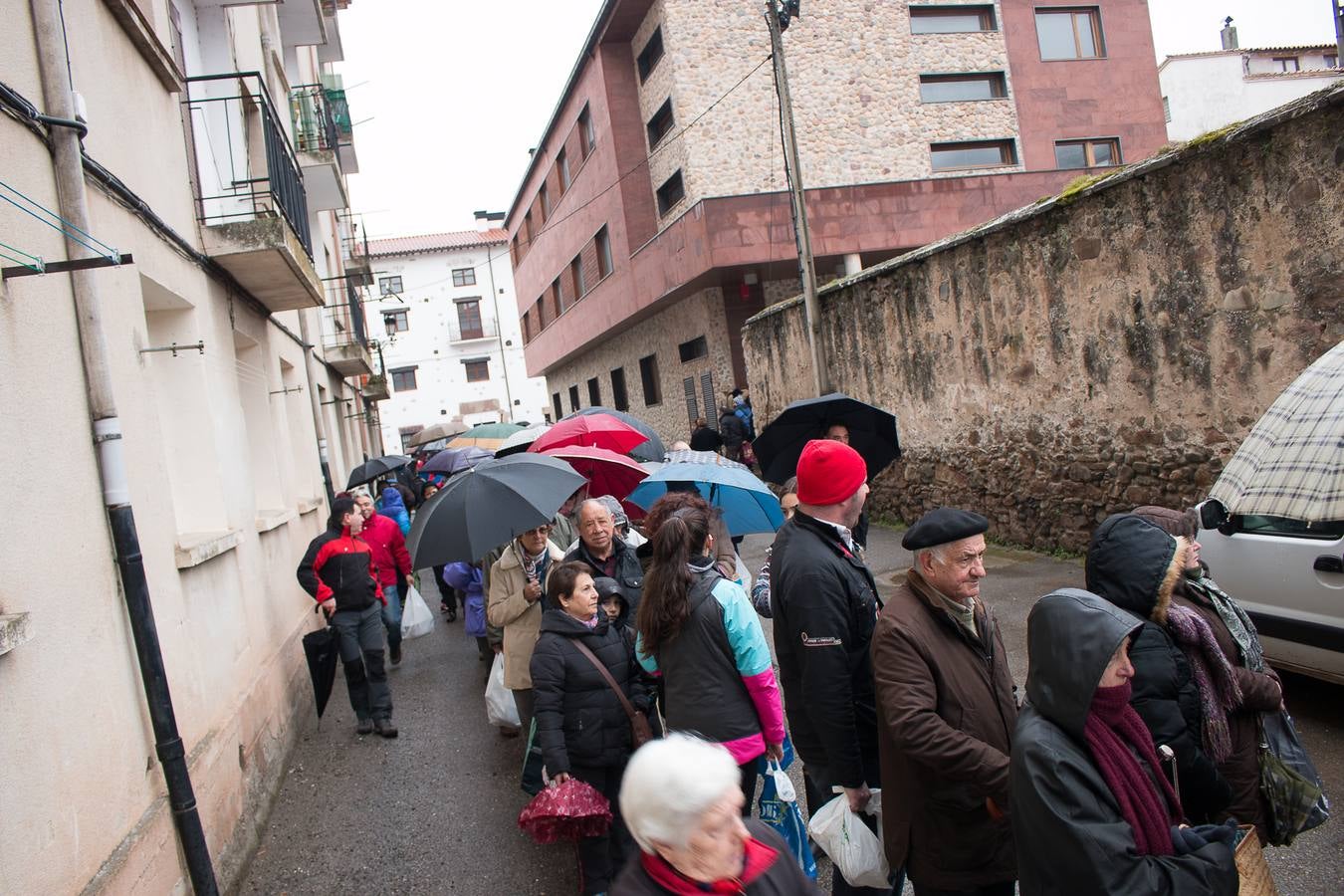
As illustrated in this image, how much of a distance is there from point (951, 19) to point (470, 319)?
3116 cm

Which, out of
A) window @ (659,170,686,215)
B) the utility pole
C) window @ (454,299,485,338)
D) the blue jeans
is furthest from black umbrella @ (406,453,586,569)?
window @ (454,299,485,338)

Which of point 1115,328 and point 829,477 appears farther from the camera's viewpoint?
point 1115,328

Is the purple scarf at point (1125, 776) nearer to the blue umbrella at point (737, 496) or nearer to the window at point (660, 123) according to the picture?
the blue umbrella at point (737, 496)

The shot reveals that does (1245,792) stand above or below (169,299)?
below

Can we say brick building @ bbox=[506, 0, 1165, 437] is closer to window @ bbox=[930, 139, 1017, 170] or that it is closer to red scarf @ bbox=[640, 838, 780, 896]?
window @ bbox=[930, 139, 1017, 170]

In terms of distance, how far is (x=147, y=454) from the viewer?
456 cm

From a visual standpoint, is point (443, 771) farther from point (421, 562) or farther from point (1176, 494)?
point (1176, 494)

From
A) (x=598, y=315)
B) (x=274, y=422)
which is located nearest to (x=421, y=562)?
(x=274, y=422)

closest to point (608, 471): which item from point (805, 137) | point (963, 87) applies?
point (805, 137)

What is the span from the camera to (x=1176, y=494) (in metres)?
7.71

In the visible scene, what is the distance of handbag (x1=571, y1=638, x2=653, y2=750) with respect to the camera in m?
3.82

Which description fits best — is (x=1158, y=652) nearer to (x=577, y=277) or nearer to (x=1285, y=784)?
(x=1285, y=784)

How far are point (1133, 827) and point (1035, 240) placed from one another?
315 inches

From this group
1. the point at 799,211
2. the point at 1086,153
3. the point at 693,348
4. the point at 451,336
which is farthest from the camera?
the point at 451,336
